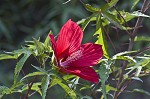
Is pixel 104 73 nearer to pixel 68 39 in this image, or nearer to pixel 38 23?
pixel 68 39

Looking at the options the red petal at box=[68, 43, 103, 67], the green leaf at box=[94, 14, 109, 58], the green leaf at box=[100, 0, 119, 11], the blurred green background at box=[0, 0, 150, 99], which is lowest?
the red petal at box=[68, 43, 103, 67]

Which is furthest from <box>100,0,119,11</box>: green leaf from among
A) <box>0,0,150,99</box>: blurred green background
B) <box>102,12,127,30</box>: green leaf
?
<box>0,0,150,99</box>: blurred green background

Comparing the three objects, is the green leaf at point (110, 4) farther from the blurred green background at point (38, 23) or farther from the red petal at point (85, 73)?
the blurred green background at point (38, 23)

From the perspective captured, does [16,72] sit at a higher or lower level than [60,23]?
lower

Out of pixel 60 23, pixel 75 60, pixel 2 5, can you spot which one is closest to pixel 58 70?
pixel 75 60

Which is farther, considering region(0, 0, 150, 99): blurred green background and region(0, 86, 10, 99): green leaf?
region(0, 0, 150, 99): blurred green background

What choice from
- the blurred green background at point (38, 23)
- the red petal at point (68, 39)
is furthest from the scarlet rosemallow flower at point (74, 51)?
the blurred green background at point (38, 23)

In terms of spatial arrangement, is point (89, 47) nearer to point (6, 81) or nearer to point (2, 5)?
point (6, 81)

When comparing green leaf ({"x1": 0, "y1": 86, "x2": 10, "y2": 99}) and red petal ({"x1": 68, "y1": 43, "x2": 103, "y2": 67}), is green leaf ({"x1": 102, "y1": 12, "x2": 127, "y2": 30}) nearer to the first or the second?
red petal ({"x1": 68, "y1": 43, "x2": 103, "y2": 67})
